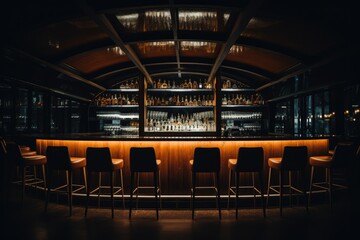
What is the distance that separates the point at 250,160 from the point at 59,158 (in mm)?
2986

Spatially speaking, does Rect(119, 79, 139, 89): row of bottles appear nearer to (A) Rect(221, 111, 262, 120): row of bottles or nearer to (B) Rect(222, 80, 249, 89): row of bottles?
(B) Rect(222, 80, 249, 89): row of bottles

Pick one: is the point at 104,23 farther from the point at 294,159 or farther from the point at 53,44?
the point at 294,159

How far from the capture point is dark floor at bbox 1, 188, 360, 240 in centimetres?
322

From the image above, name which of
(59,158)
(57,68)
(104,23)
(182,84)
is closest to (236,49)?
(182,84)

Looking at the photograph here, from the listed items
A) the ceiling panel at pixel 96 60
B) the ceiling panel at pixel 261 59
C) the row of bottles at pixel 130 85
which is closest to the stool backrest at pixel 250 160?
the ceiling panel at pixel 261 59

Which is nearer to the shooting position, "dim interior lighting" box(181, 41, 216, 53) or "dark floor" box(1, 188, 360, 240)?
"dark floor" box(1, 188, 360, 240)

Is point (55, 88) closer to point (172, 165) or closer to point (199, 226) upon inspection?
point (172, 165)

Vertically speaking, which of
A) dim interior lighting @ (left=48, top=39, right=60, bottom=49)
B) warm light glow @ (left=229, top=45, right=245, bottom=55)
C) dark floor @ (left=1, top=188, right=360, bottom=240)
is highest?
warm light glow @ (left=229, top=45, right=245, bottom=55)

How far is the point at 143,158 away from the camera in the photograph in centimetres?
372

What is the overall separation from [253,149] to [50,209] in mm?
3529

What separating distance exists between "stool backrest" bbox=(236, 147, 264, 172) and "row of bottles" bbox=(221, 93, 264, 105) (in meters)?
3.90

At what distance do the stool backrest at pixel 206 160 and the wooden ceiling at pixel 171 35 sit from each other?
1.92 metres

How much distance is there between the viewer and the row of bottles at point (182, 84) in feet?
23.7

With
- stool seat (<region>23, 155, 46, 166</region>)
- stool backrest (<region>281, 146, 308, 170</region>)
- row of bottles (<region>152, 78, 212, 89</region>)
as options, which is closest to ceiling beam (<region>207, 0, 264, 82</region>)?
stool backrest (<region>281, 146, 308, 170</region>)
